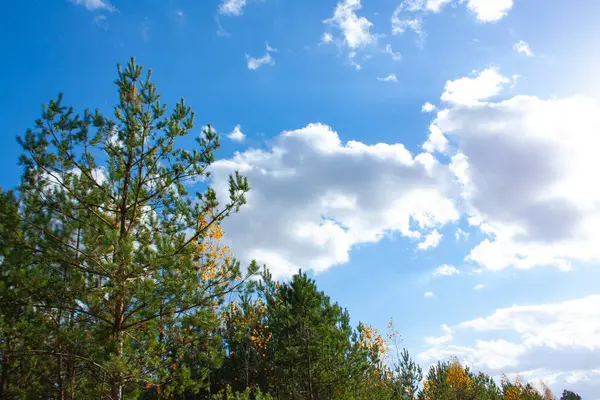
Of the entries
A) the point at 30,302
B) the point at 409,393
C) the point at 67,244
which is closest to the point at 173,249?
the point at 67,244

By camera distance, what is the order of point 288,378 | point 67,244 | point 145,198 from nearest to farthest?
point 67,244
point 145,198
point 288,378

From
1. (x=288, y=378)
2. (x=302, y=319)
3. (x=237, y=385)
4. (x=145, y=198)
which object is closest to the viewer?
(x=145, y=198)

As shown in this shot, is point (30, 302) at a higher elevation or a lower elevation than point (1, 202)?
lower

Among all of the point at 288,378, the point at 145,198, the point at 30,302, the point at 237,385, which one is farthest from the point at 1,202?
the point at 237,385

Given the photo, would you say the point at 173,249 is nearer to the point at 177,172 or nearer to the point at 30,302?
the point at 177,172

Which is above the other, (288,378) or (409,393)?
(288,378)

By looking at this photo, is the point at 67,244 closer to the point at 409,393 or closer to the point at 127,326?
the point at 127,326

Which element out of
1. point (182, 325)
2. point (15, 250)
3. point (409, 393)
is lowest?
point (409, 393)

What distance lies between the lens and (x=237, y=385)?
20.1m

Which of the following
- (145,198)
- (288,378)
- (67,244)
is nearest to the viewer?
(67,244)

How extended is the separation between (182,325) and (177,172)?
2949mm

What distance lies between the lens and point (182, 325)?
8.01 metres

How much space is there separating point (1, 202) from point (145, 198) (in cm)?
238

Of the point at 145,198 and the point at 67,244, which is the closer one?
the point at 67,244
